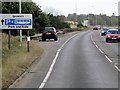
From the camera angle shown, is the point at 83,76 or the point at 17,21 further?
the point at 17,21

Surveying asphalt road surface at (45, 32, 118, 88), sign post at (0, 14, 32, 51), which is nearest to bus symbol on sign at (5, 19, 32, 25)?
sign post at (0, 14, 32, 51)

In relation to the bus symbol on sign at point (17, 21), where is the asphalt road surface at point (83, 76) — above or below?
below

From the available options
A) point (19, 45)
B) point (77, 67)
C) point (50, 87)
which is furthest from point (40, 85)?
point (19, 45)

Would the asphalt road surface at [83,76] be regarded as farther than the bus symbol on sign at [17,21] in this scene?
No

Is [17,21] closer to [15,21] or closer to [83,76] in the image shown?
[15,21]

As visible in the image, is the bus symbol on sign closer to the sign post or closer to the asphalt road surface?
the sign post

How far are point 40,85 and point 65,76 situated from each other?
2807 mm

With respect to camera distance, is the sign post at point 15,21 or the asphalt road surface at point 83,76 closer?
the asphalt road surface at point 83,76

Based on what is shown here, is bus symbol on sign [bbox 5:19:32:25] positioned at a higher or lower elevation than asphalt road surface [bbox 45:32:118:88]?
higher

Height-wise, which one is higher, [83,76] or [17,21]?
[17,21]

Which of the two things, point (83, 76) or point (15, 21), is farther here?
point (15, 21)

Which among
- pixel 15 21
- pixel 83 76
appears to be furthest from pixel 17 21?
pixel 83 76

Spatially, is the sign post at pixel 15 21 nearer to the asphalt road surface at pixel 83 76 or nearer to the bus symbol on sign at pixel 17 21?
the bus symbol on sign at pixel 17 21

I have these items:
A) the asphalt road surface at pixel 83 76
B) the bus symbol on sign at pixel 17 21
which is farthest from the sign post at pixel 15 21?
the asphalt road surface at pixel 83 76
